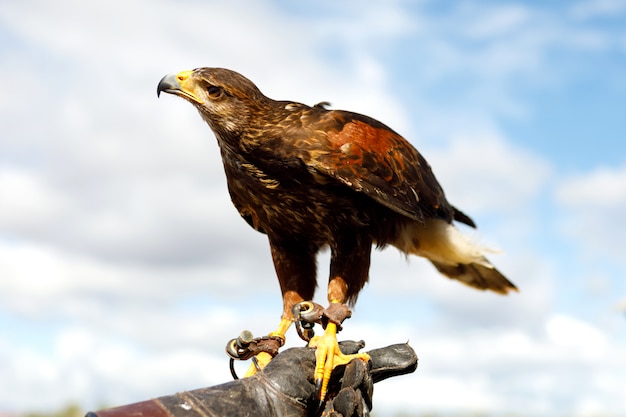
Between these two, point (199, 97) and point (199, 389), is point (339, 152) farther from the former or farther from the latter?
point (199, 389)

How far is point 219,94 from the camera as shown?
13.3ft

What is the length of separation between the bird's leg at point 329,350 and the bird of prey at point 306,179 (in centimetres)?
1

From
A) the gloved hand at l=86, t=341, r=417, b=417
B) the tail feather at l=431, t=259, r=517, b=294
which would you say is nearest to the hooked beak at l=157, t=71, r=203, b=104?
the gloved hand at l=86, t=341, r=417, b=417

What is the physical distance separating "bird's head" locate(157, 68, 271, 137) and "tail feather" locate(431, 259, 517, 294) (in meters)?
2.36

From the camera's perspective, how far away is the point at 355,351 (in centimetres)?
376

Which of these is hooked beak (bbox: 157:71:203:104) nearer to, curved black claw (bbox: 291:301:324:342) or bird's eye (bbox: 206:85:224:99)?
bird's eye (bbox: 206:85:224:99)

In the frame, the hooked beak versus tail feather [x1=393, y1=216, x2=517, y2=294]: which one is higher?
the hooked beak

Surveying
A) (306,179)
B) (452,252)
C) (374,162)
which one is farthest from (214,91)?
(452,252)

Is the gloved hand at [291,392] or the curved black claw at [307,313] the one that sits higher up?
the curved black claw at [307,313]

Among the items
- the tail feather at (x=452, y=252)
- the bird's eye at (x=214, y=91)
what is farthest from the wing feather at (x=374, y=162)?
the bird's eye at (x=214, y=91)

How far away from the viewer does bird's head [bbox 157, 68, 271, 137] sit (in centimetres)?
402

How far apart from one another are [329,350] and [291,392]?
0.39 meters

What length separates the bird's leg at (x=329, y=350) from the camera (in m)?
3.48

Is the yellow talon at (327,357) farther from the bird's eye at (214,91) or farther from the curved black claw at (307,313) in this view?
the bird's eye at (214,91)
